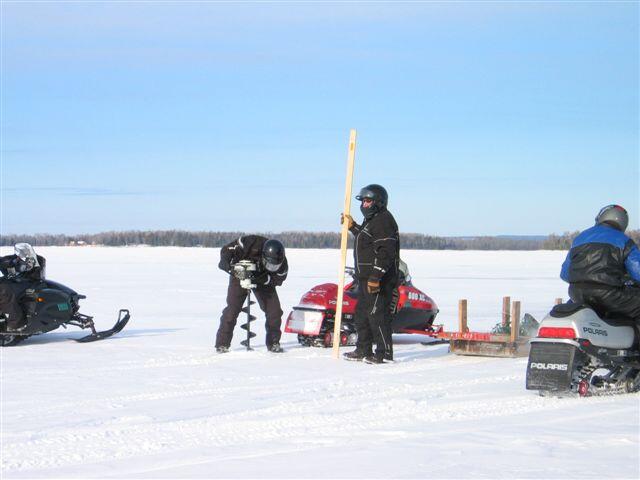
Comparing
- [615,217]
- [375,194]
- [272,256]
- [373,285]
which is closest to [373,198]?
[375,194]

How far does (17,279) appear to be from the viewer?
436 inches

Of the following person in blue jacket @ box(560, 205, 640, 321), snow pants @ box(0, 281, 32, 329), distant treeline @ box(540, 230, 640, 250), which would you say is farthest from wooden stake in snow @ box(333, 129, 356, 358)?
distant treeline @ box(540, 230, 640, 250)

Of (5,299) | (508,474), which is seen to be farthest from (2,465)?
(5,299)

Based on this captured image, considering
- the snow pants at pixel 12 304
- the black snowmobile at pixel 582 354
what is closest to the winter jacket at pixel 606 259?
the black snowmobile at pixel 582 354

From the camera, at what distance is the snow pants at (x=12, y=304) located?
10.6 meters

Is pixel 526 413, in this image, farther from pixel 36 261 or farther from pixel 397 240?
pixel 36 261

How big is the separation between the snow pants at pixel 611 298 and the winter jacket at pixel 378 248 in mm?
2418

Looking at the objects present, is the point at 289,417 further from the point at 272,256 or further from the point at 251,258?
the point at 251,258

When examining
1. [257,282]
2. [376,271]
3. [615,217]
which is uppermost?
[615,217]

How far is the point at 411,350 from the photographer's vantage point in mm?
10852

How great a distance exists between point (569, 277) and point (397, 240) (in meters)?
2.54

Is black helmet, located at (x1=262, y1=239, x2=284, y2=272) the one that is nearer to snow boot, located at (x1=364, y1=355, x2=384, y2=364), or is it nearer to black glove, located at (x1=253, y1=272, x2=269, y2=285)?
black glove, located at (x1=253, y1=272, x2=269, y2=285)

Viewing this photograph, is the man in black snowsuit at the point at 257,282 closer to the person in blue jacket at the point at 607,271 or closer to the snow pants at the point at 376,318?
the snow pants at the point at 376,318

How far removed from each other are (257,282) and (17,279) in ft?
10.2
